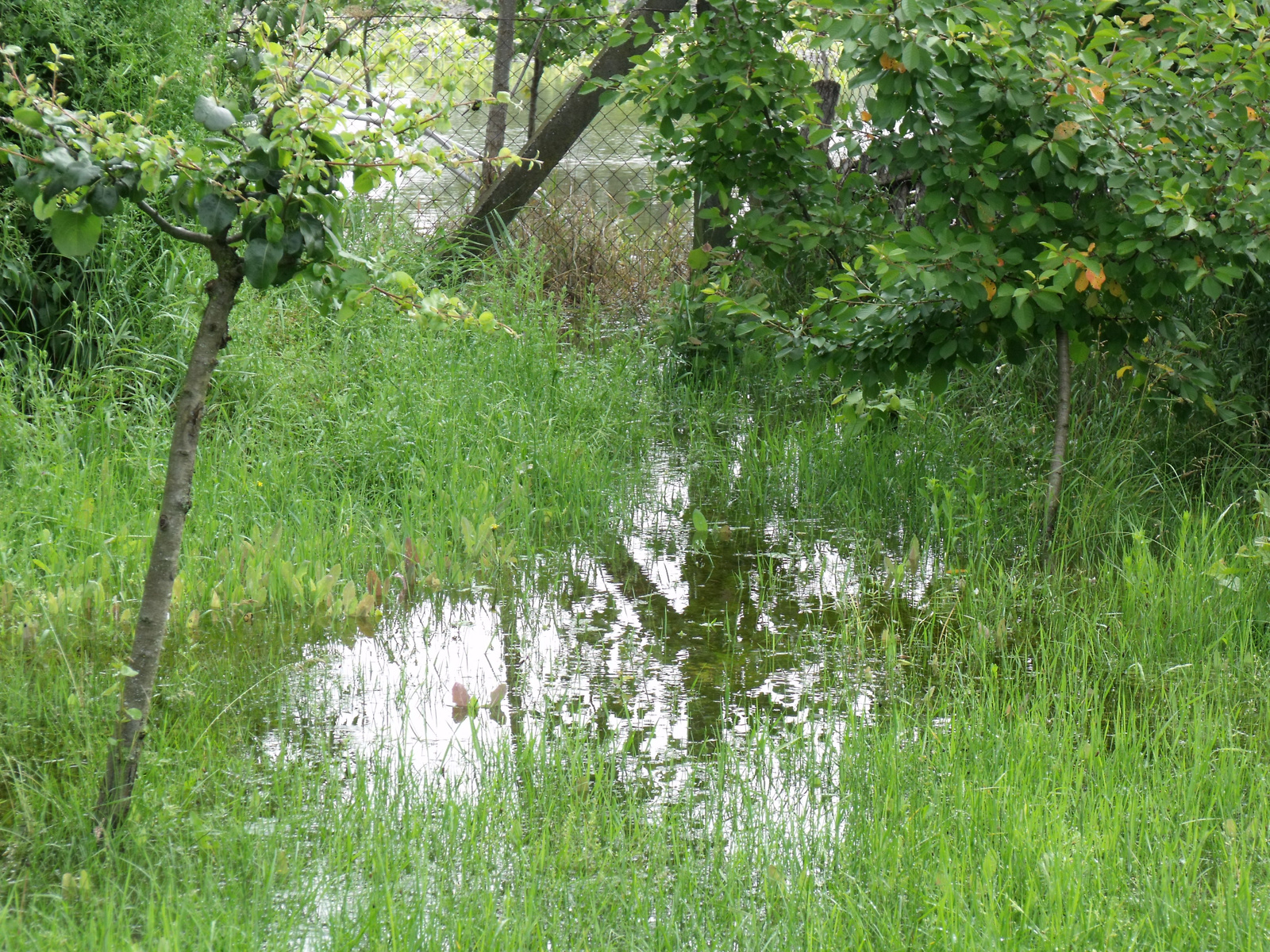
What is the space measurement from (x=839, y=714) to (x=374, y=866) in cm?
125

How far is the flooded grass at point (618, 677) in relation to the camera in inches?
78.7

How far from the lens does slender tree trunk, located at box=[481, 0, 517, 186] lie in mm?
6668

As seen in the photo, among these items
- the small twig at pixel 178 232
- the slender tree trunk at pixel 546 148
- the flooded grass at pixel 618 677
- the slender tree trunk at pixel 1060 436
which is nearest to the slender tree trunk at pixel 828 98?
the slender tree trunk at pixel 546 148

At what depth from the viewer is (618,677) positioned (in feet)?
9.92

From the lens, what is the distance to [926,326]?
3.61 metres

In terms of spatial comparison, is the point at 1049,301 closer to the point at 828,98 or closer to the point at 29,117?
the point at 29,117

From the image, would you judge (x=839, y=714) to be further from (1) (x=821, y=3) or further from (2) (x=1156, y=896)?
(1) (x=821, y=3)

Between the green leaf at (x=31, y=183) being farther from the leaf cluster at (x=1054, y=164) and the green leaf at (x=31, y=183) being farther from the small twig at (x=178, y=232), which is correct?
the leaf cluster at (x=1054, y=164)

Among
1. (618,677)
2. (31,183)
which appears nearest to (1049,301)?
(618,677)

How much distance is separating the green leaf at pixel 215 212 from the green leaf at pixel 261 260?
0.06 metres

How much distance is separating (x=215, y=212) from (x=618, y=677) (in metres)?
1.60

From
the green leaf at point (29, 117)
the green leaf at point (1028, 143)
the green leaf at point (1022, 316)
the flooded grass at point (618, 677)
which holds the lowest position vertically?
the flooded grass at point (618, 677)

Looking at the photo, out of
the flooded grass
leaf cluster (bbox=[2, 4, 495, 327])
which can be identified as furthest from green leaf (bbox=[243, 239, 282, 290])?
the flooded grass

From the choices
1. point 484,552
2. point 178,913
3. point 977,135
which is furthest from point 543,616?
point 977,135
